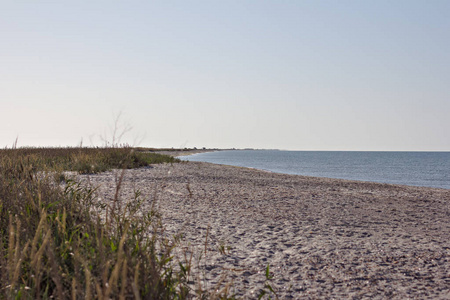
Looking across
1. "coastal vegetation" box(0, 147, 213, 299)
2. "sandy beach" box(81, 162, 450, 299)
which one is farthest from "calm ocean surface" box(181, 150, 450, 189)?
"coastal vegetation" box(0, 147, 213, 299)

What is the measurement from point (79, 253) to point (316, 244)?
321 centimetres

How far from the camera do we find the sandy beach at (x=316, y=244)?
143 inches

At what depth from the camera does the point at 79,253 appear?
2652 mm

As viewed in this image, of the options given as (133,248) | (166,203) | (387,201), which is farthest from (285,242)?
(387,201)

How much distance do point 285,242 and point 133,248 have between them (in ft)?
8.57

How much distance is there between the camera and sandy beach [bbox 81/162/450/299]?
364 centimetres

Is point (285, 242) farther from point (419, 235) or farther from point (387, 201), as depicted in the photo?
point (387, 201)

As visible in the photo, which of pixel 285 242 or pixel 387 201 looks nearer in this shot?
pixel 285 242

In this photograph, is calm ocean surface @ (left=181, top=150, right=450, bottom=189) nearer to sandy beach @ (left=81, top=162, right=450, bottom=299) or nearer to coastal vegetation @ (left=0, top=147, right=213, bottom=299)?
sandy beach @ (left=81, top=162, right=450, bottom=299)

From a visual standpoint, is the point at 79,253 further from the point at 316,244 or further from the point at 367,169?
the point at 367,169

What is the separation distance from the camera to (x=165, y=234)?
208 inches

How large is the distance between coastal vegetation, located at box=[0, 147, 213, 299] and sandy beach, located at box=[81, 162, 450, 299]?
30 cm

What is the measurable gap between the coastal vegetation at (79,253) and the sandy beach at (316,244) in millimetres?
301

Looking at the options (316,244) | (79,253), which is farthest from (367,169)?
(79,253)
